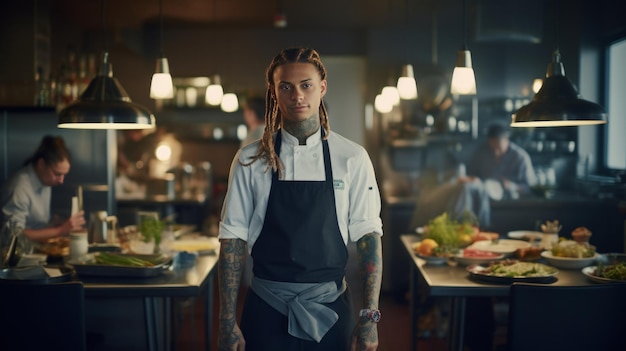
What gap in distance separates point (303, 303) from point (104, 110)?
54.3 inches

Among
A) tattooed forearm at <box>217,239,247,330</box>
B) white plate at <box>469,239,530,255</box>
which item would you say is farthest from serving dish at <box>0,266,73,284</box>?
white plate at <box>469,239,530,255</box>

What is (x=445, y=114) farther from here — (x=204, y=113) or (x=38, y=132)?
(x=38, y=132)

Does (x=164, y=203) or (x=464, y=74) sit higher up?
(x=464, y=74)

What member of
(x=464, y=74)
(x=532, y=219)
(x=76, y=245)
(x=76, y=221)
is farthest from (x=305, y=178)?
(x=532, y=219)

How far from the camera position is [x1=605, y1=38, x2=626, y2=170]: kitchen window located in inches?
250

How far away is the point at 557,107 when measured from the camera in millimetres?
3082

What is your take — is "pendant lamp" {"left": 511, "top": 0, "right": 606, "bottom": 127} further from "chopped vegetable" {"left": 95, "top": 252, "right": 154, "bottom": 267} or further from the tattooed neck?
"chopped vegetable" {"left": 95, "top": 252, "right": 154, "bottom": 267}

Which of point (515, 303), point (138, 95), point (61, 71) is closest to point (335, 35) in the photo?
point (138, 95)

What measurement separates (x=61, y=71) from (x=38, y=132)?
20.3 inches

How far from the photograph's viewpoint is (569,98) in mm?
3123

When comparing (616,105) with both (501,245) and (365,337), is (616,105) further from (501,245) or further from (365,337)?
(365,337)

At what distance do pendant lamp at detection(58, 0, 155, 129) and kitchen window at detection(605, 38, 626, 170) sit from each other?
4.83 m

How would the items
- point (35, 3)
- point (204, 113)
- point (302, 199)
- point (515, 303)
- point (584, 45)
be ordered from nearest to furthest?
point (302, 199) < point (515, 303) < point (35, 3) < point (584, 45) < point (204, 113)

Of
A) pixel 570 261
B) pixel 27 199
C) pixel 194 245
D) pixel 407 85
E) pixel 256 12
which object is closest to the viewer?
pixel 570 261
